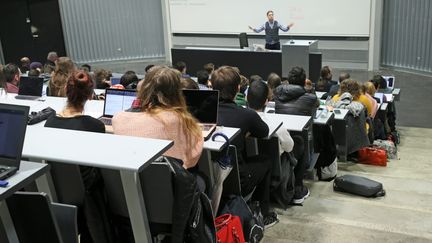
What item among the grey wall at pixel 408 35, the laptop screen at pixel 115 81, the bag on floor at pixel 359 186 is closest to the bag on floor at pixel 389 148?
the bag on floor at pixel 359 186

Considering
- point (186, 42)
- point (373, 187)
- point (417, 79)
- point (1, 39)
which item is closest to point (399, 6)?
point (417, 79)

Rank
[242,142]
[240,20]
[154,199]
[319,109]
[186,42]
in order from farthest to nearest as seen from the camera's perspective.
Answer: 1. [186,42]
2. [240,20]
3. [319,109]
4. [242,142]
5. [154,199]

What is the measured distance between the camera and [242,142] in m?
3.60

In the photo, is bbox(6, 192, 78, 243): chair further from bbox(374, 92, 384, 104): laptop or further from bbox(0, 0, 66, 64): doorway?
bbox(0, 0, 66, 64): doorway

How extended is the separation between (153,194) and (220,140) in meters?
0.66

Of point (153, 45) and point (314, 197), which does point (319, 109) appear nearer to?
point (314, 197)

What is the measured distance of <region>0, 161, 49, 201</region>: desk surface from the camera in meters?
1.87

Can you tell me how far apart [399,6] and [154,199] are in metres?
9.60

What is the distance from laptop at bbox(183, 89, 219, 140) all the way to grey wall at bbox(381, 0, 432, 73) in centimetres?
826

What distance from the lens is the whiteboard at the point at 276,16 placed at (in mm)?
10914

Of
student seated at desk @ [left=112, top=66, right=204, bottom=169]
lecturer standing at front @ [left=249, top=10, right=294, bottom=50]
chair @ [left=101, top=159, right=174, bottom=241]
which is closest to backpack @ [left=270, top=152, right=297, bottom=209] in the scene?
student seated at desk @ [left=112, top=66, right=204, bottom=169]

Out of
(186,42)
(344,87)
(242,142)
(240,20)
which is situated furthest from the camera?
(186,42)

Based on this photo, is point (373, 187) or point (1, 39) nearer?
point (373, 187)

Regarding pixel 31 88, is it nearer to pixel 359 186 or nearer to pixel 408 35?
pixel 359 186
